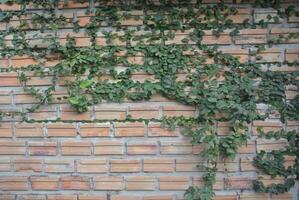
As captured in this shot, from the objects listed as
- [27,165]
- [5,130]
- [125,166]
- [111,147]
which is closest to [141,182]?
[125,166]

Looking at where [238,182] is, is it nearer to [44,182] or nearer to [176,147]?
[176,147]

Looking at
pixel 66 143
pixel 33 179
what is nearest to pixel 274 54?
pixel 66 143

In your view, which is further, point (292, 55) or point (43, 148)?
point (43, 148)

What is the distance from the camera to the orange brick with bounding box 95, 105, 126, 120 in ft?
9.32

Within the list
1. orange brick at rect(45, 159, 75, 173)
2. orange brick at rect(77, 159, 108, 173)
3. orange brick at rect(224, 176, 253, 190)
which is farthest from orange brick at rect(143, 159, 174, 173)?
orange brick at rect(45, 159, 75, 173)

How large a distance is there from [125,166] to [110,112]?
39 cm

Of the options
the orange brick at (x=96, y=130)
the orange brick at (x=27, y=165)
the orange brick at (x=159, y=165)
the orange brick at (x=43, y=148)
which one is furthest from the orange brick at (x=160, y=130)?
the orange brick at (x=27, y=165)

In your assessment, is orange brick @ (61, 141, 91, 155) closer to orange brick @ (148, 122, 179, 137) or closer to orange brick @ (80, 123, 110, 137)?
orange brick @ (80, 123, 110, 137)

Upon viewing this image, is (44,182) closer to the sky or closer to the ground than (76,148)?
closer to the ground

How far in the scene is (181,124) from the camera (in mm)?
2811

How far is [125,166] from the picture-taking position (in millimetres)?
2871

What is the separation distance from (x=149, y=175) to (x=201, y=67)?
2.72ft

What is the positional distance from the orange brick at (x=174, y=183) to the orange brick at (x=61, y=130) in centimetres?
70

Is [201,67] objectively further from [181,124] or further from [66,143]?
[66,143]
